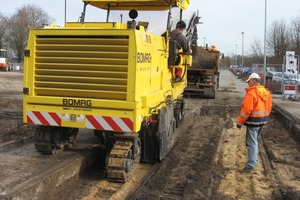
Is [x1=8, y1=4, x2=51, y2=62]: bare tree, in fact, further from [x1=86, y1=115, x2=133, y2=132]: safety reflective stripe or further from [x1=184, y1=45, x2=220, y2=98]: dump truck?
[x1=86, y1=115, x2=133, y2=132]: safety reflective stripe

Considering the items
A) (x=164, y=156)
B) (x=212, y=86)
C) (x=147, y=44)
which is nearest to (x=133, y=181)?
(x=164, y=156)

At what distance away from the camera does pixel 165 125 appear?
7.70 meters

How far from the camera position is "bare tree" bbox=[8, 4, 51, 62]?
70500 millimetres

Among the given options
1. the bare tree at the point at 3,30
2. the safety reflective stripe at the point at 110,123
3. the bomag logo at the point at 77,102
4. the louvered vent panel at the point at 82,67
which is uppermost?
the bare tree at the point at 3,30

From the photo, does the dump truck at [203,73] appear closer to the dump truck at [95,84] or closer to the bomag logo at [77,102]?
the dump truck at [95,84]

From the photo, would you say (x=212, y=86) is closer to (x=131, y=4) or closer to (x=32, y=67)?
(x=131, y=4)

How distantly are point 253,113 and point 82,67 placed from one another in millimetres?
3226

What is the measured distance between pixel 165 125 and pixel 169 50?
149cm

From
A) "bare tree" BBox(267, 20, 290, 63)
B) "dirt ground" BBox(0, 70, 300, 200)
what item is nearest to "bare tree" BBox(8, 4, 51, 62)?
"bare tree" BBox(267, 20, 290, 63)

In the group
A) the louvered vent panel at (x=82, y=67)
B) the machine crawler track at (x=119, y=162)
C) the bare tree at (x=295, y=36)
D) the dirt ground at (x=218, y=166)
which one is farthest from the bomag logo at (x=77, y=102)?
the bare tree at (x=295, y=36)

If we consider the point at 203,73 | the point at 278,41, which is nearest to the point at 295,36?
the point at 278,41

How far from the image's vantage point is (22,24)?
70.4 meters

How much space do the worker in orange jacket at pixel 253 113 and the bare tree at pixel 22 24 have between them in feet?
214

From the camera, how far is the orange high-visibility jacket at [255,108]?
7414 millimetres
